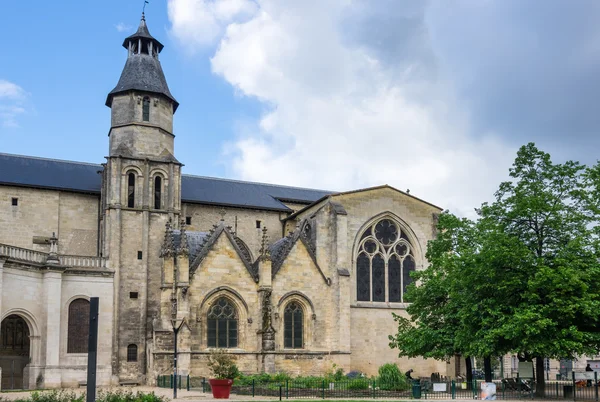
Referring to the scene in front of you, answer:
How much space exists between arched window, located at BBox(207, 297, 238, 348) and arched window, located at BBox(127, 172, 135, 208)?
941 centimetres

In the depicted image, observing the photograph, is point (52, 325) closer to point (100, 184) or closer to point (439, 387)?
point (100, 184)

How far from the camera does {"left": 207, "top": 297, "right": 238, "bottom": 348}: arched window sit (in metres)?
39.3

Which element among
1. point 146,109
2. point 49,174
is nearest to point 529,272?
point 146,109

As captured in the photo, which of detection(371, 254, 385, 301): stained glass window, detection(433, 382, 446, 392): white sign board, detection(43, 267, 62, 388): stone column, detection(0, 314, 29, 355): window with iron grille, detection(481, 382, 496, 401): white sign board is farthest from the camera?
detection(371, 254, 385, 301): stained glass window

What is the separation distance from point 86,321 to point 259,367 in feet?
34.1

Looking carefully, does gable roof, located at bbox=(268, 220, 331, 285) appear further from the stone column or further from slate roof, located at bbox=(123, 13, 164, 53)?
slate roof, located at bbox=(123, 13, 164, 53)

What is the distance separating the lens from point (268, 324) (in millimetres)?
39906

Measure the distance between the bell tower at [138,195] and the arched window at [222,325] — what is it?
353 cm

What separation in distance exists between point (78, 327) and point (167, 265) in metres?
6.61

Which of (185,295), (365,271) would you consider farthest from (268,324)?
(365,271)

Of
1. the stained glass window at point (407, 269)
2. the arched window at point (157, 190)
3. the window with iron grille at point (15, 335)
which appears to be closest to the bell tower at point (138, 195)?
the arched window at point (157, 190)

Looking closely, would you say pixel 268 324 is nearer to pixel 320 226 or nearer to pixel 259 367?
pixel 259 367

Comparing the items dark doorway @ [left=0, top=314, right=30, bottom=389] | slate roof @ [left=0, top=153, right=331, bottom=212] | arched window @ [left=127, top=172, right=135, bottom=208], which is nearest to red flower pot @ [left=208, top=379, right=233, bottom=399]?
dark doorway @ [left=0, top=314, right=30, bottom=389]

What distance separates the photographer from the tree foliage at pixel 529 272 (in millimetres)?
28984
